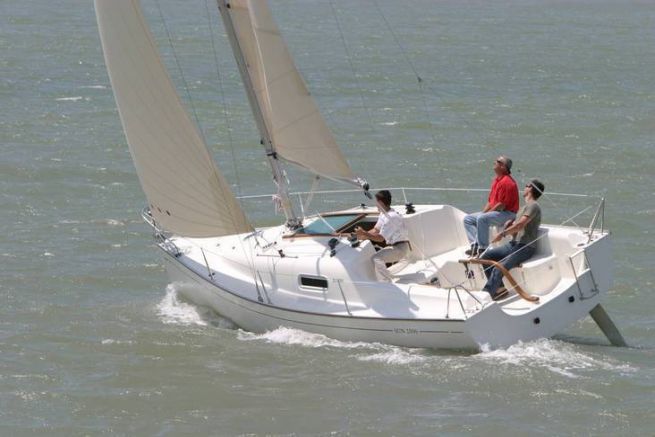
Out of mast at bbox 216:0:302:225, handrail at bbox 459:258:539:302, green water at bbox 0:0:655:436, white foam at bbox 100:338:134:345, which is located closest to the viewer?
green water at bbox 0:0:655:436

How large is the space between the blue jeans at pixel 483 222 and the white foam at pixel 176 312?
411 cm

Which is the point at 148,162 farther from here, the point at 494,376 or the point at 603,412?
the point at 603,412

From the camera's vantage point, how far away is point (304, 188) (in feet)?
97.3

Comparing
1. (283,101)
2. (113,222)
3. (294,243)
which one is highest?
(283,101)

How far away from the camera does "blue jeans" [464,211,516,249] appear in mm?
18484

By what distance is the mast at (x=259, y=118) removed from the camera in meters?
19.0

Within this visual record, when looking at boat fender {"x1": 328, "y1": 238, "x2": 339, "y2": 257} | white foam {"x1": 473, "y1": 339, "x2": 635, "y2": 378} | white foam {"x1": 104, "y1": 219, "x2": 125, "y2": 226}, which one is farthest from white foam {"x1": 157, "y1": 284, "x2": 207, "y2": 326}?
white foam {"x1": 104, "y1": 219, "x2": 125, "y2": 226}

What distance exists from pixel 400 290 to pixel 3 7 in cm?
5501

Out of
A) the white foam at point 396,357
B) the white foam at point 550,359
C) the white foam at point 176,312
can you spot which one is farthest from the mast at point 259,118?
the white foam at point 550,359

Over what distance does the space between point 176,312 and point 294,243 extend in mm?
→ 2636

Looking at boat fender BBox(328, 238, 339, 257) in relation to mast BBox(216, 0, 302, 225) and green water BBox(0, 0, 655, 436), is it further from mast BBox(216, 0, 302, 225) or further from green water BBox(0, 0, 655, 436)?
mast BBox(216, 0, 302, 225)

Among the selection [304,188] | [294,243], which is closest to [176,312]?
[294,243]

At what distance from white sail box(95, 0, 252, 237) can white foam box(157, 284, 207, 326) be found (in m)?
1.47

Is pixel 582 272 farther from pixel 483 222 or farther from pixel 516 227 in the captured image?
pixel 483 222
